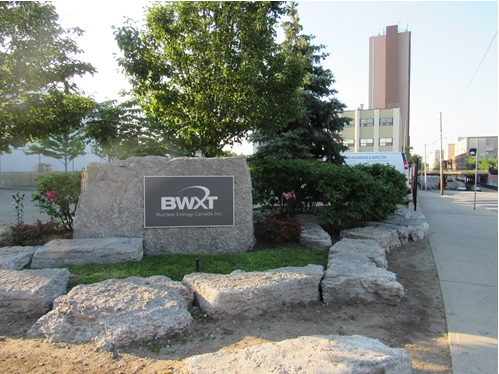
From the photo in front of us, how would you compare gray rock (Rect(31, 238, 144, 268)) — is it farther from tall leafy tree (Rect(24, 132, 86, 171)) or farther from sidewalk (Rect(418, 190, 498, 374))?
tall leafy tree (Rect(24, 132, 86, 171))

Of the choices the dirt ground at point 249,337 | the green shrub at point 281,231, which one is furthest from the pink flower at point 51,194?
the green shrub at point 281,231

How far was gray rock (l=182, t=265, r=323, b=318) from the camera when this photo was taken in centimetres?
322

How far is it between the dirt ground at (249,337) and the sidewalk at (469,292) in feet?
0.44

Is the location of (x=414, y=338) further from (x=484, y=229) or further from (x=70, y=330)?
(x=484, y=229)

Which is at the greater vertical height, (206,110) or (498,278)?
(206,110)

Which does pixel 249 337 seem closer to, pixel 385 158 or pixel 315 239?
pixel 315 239

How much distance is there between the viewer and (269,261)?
4.67m

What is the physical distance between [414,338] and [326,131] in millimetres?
11473

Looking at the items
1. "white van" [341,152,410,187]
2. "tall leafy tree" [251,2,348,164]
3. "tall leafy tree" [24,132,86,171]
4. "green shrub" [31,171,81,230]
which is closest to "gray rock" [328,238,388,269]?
"green shrub" [31,171,81,230]

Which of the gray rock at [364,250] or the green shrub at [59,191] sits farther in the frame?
the green shrub at [59,191]

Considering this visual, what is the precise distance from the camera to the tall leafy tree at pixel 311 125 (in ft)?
41.9

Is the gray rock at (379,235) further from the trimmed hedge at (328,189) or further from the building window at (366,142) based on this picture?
the building window at (366,142)

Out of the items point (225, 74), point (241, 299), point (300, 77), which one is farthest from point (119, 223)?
point (300, 77)

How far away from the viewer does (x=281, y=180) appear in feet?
23.1
